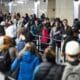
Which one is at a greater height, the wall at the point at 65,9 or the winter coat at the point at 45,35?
the wall at the point at 65,9

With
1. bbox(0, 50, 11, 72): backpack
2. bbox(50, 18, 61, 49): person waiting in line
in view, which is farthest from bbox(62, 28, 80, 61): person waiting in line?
bbox(50, 18, 61, 49): person waiting in line

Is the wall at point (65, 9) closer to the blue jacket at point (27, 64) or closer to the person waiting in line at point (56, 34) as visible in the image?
the person waiting in line at point (56, 34)

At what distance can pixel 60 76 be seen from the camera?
523cm

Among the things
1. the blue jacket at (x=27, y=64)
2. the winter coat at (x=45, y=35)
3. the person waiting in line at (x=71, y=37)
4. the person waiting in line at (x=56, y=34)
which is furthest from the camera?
the winter coat at (x=45, y=35)

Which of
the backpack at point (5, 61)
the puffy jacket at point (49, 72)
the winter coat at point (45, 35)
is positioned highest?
the puffy jacket at point (49, 72)

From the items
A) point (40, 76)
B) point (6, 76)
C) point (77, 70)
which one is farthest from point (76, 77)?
point (6, 76)

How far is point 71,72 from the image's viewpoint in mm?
5082

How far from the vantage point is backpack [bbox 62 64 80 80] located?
199 inches

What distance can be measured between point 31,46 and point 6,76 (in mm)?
804

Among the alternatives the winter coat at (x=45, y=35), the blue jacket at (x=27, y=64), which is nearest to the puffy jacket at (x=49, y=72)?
the blue jacket at (x=27, y=64)

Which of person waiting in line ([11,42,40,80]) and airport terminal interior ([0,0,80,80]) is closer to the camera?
airport terminal interior ([0,0,80,80])

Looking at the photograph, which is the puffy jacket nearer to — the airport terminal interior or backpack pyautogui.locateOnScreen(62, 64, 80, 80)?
the airport terminal interior

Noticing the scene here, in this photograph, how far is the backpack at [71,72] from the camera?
5.07m

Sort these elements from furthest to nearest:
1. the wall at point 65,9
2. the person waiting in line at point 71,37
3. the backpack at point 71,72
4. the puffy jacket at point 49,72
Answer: the wall at point 65,9, the person waiting in line at point 71,37, the puffy jacket at point 49,72, the backpack at point 71,72
